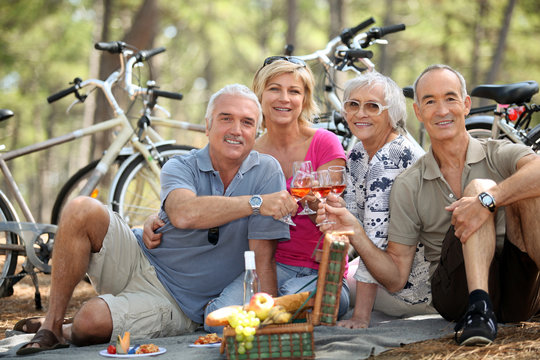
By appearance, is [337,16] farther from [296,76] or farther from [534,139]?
[296,76]

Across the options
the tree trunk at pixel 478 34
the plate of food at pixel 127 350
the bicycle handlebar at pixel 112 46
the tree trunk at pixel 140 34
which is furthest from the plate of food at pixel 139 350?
the tree trunk at pixel 478 34

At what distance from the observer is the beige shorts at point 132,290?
3.27m

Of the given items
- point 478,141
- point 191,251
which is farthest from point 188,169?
point 478,141

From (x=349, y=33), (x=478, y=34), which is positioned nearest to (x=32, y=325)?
(x=349, y=33)

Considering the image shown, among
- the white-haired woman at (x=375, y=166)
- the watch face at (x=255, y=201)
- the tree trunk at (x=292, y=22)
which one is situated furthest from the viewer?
the tree trunk at (x=292, y=22)

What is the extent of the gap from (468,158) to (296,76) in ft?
3.91

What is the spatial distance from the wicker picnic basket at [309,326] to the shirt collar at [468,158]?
904 mm

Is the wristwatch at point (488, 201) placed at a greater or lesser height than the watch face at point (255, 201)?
lesser

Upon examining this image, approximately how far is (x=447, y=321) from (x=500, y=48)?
10.2 meters

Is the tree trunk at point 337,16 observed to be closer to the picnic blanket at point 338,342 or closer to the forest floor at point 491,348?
the picnic blanket at point 338,342

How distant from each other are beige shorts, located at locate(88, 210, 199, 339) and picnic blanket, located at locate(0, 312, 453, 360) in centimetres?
11

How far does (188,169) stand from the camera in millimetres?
3471

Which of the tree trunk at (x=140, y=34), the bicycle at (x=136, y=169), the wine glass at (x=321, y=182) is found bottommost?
the wine glass at (x=321, y=182)

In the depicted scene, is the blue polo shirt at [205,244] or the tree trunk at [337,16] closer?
the blue polo shirt at [205,244]
